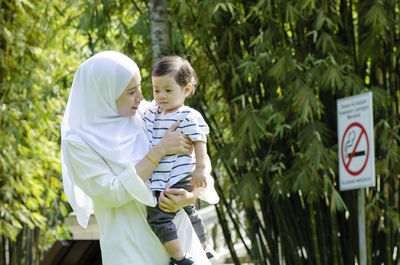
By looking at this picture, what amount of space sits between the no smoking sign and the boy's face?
2141 millimetres

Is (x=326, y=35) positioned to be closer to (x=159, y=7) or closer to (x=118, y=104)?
(x=159, y=7)

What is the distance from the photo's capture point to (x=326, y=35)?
4477 millimetres

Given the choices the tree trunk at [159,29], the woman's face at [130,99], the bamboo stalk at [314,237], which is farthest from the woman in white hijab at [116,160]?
the bamboo stalk at [314,237]

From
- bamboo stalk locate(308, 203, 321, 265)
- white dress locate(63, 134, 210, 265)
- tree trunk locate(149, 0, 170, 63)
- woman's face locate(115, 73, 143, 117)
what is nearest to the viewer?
white dress locate(63, 134, 210, 265)

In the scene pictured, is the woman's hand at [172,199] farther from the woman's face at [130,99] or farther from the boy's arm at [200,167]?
the woman's face at [130,99]

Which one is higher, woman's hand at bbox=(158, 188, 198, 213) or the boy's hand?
the boy's hand

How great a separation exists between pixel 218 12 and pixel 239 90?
71 centimetres

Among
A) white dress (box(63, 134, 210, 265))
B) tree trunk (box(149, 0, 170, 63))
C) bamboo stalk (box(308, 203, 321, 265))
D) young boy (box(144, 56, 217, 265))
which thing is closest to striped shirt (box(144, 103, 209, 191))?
young boy (box(144, 56, 217, 265))

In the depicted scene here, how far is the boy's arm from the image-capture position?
6.65ft

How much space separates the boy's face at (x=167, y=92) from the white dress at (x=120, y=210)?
0.26 m

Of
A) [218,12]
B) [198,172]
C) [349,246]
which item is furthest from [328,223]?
[198,172]

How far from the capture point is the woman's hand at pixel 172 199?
1.97m

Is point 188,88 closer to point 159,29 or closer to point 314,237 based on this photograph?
point 159,29

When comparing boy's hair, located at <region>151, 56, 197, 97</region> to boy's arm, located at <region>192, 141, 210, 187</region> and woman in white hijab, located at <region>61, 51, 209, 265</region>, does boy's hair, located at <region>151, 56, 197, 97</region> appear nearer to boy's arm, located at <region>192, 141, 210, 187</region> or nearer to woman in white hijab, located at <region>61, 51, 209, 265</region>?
woman in white hijab, located at <region>61, 51, 209, 265</region>
